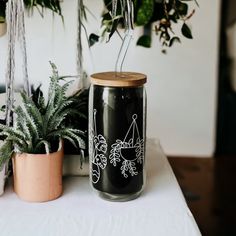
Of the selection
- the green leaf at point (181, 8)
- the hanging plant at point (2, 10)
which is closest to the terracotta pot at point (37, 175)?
the hanging plant at point (2, 10)

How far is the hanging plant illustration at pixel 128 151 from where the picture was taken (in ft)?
2.57

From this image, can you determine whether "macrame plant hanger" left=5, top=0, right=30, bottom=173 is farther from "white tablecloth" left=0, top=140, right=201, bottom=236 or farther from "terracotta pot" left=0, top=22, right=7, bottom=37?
"terracotta pot" left=0, top=22, right=7, bottom=37

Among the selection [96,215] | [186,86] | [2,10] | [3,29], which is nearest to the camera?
[96,215]

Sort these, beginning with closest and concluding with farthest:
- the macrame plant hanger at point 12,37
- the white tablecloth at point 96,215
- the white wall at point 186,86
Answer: the white tablecloth at point 96,215 → the macrame plant hanger at point 12,37 → the white wall at point 186,86

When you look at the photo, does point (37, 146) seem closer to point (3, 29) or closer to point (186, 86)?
point (3, 29)

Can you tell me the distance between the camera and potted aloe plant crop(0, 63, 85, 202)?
0.79 meters

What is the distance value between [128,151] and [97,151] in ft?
0.23

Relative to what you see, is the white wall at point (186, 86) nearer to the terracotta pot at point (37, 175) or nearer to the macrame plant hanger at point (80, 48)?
the macrame plant hanger at point (80, 48)

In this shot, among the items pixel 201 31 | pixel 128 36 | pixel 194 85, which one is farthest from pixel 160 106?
pixel 128 36

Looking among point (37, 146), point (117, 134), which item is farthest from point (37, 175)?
point (117, 134)

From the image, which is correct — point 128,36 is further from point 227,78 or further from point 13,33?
point 227,78

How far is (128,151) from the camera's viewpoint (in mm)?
792

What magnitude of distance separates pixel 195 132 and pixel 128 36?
8.08ft

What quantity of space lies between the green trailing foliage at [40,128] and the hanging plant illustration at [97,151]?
44 mm
